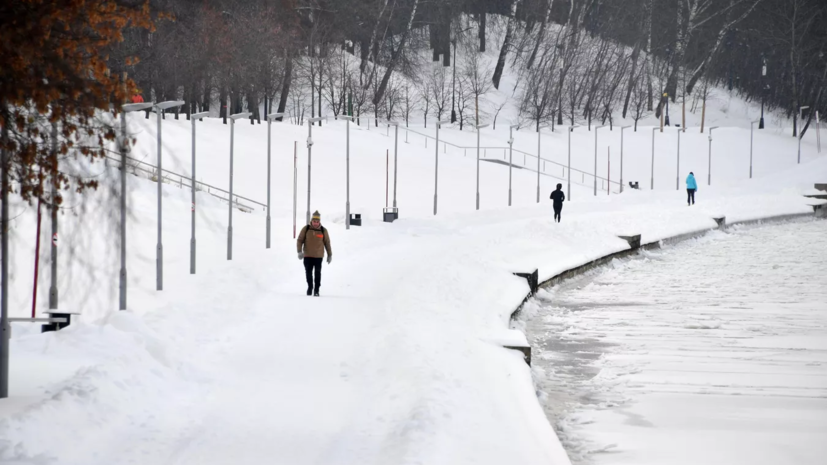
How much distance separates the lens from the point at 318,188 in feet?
172

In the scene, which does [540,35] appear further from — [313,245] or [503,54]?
[313,245]

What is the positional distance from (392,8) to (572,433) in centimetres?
7752

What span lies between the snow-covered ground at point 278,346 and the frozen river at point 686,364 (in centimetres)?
106

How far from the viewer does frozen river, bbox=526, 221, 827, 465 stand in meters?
12.4

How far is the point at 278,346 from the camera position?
1541 centimetres

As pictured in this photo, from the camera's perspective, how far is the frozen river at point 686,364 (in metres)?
12.4

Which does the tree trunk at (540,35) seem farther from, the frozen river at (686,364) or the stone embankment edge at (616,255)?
the frozen river at (686,364)

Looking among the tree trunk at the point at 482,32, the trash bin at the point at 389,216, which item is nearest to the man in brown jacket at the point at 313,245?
the trash bin at the point at 389,216

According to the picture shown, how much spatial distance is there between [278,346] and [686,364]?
657 cm

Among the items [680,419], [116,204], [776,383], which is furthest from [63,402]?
[776,383]

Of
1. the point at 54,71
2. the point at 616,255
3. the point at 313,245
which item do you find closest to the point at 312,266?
Result: the point at 313,245

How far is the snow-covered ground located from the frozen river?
106 centimetres

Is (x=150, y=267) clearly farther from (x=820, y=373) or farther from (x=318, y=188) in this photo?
(x=318, y=188)

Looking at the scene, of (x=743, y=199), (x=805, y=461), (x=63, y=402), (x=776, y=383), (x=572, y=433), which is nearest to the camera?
(x=63, y=402)
